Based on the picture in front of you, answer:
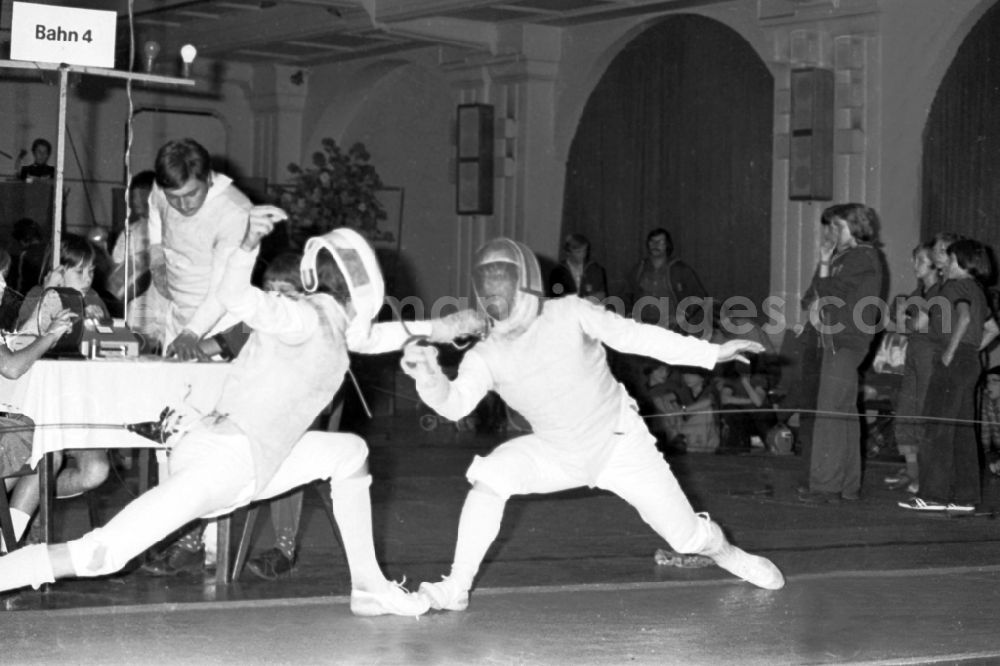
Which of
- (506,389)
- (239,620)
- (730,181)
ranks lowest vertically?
(239,620)

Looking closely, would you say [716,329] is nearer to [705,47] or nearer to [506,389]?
[705,47]

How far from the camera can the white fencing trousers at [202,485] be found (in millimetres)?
3908

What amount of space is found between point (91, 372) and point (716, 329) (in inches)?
267

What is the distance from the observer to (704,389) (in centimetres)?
986

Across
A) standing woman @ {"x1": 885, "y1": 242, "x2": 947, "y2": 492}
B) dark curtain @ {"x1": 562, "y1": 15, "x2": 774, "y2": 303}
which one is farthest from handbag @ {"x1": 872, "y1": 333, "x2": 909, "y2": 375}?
dark curtain @ {"x1": 562, "y1": 15, "x2": 774, "y2": 303}

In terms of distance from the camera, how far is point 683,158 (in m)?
11.8

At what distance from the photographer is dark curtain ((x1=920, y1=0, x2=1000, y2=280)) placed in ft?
32.3

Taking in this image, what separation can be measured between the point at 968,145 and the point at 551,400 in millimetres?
6320

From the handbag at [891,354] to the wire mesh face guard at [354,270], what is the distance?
15.4 ft

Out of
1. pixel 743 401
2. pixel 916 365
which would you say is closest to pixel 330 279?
pixel 916 365

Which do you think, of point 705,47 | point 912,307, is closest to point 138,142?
point 705,47

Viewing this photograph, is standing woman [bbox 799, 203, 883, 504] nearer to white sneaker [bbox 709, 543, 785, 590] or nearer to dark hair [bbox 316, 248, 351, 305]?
white sneaker [bbox 709, 543, 785, 590]

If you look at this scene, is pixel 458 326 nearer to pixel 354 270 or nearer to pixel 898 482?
pixel 354 270

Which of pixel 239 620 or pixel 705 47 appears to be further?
pixel 705 47
